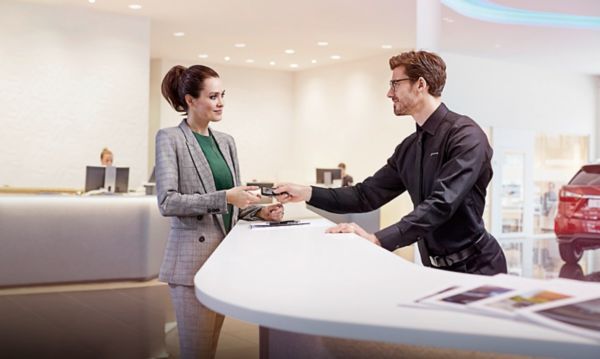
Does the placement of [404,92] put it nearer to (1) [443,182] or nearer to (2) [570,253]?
(1) [443,182]

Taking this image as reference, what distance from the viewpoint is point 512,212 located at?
1466cm

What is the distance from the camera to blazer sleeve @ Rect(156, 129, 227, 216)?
2693 millimetres

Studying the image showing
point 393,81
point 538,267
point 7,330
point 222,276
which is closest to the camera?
point 222,276

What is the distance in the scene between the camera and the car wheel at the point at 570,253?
1005 centimetres

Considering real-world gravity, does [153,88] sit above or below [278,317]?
above

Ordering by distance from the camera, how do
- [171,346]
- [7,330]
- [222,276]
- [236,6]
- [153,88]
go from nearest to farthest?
[222,276], [171,346], [7,330], [236,6], [153,88]

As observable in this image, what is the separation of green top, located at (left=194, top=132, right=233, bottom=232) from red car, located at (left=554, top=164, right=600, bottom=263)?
22.2 ft

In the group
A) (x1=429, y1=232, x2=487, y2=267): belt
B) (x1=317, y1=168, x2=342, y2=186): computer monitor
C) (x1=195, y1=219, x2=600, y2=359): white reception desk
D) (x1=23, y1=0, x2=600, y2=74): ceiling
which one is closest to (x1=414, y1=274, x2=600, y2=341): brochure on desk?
(x1=195, y1=219, x2=600, y2=359): white reception desk

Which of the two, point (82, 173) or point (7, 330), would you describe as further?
point (82, 173)

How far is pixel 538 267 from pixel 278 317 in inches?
347

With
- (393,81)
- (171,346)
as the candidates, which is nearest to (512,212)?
(171,346)

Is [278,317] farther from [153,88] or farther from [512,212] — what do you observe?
[153,88]

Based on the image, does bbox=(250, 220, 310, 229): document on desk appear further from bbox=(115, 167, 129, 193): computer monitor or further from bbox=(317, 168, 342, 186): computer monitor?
bbox=(317, 168, 342, 186): computer monitor

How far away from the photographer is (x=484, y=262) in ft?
8.85
